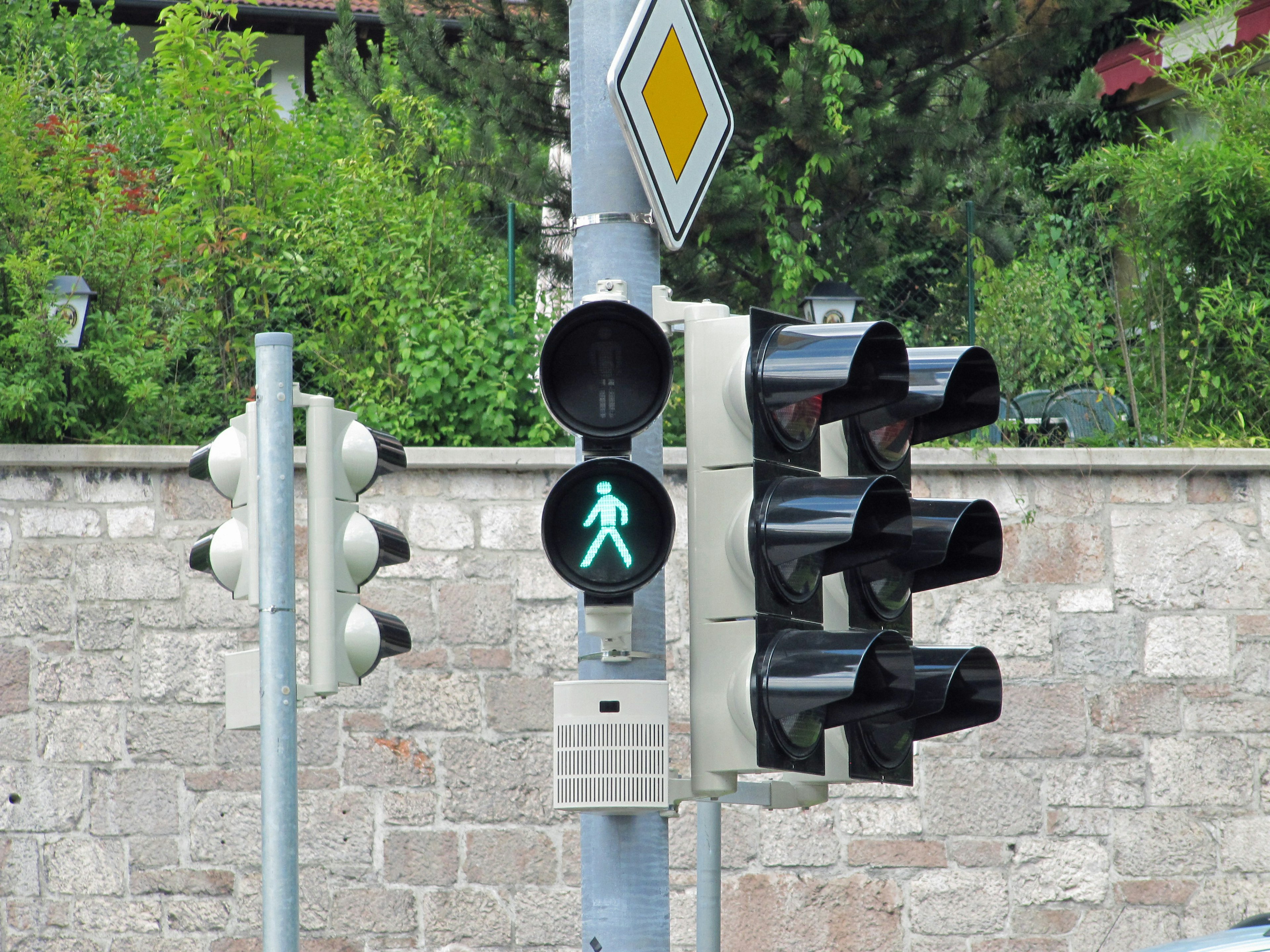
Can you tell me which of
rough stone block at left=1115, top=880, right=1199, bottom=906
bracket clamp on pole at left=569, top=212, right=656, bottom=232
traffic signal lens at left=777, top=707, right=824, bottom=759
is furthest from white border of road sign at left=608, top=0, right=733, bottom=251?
rough stone block at left=1115, top=880, right=1199, bottom=906

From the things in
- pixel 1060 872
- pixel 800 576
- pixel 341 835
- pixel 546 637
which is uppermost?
pixel 800 576

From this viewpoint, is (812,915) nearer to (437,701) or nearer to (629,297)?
(437,701)

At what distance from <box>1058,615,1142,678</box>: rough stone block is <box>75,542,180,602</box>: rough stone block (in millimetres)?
4395

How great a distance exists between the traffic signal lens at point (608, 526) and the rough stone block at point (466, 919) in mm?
4872

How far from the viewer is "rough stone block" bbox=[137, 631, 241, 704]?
7434 millimetres

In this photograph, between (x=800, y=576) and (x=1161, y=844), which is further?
(x=1161, y=844)

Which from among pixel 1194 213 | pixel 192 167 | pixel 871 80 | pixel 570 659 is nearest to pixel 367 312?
pixel 192 167

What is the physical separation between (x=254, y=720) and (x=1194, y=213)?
646 centimetres

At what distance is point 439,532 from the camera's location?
24.8ft

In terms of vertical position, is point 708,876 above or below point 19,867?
above

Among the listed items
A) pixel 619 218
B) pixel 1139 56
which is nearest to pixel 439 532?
pixel 619 218

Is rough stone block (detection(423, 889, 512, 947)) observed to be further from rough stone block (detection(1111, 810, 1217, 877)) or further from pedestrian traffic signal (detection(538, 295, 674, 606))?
pedestrian traffic signal (detection(538, 295, 674, 606))

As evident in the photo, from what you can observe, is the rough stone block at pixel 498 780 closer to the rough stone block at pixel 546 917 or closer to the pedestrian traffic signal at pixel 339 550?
the rough stone block at pixel 546 917

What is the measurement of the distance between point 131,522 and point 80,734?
1.05 m
